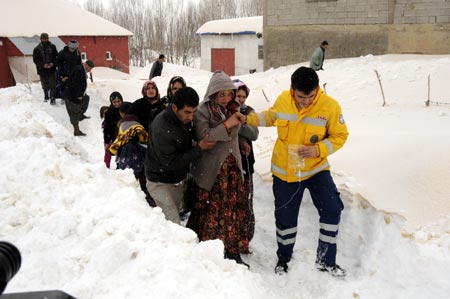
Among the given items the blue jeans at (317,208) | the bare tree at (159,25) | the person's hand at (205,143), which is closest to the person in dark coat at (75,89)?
the person's hand at (205,143)

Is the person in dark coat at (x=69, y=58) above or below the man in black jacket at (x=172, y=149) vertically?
above

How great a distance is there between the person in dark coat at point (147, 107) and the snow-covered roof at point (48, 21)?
19.0 m

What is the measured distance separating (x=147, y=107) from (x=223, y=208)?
159 cm

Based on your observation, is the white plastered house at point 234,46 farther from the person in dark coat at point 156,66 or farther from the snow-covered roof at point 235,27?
the person in dark coat at point 156,66

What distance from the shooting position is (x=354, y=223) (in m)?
4.35

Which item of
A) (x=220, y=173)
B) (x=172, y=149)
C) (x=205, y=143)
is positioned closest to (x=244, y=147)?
(x=220, y=173)

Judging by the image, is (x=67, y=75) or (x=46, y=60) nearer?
(x=67, y=75)

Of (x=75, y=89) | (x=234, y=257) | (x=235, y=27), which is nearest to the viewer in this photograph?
(x=234, y=257)

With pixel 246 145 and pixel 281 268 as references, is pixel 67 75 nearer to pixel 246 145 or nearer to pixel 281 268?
pixel 246 145

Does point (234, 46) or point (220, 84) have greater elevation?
point (234, 46)

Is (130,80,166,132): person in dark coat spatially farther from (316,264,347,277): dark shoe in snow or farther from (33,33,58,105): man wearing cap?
(33,33,58,105): man wearing cap

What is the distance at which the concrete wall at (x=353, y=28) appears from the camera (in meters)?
12.0

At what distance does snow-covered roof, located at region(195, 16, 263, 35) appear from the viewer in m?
26.7

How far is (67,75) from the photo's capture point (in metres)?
9.54
